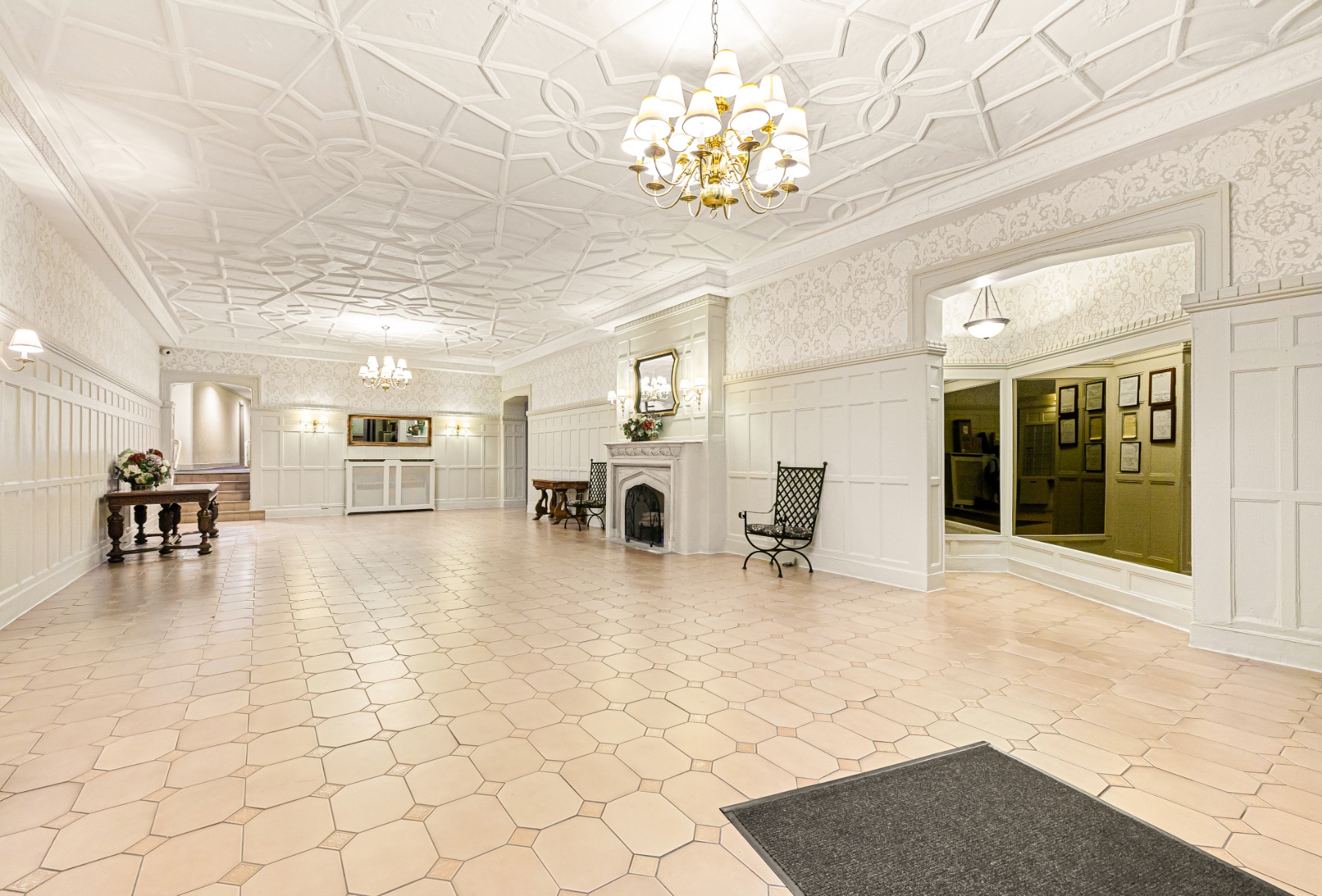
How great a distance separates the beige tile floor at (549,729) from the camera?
187cm

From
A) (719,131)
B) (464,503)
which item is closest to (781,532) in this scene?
(719,131)

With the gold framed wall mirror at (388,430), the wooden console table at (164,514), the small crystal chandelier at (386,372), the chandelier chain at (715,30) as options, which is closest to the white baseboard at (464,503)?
the gold framed wall mirror at (388,430)

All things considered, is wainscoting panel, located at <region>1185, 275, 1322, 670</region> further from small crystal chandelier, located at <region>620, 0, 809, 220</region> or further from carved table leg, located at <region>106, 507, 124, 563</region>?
carved table leg, located at <region>106, 507, 124, 563</region>

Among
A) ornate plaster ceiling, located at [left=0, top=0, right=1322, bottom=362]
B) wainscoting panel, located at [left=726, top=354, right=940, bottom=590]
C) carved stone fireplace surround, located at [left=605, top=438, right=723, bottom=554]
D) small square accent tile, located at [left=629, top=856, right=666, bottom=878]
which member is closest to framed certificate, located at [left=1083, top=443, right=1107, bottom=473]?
wainscoting panel, located at [left=726, top=354, right=940, bottom=590]

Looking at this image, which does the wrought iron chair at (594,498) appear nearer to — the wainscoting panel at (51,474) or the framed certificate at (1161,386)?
the wainscoting panel at (51,474)

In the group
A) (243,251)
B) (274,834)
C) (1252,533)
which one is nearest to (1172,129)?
(1252,533)

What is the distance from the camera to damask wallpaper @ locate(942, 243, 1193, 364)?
197 inches

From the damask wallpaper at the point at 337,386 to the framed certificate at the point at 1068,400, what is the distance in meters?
12.6

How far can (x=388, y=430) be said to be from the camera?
13.9 m

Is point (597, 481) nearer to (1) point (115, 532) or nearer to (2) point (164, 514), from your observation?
(2) point (164, 514)

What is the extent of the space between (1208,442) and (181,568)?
973cm

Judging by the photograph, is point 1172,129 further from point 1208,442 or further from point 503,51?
point 503,51

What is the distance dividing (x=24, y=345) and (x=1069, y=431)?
9033 millimetres

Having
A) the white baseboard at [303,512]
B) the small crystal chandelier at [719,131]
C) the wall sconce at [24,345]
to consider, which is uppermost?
the small crystal chandelier at [719,131]
